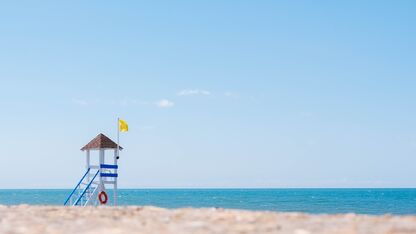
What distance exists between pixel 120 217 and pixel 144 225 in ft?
3.59

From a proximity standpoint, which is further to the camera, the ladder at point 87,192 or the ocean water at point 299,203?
the ocean water at point 299,203

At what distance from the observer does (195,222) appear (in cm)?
780

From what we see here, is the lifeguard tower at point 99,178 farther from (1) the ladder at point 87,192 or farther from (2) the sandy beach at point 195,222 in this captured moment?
(2) the sandy beach at point 195,222

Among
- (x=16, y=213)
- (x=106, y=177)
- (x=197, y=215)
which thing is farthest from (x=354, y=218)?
(x=106, y=177)

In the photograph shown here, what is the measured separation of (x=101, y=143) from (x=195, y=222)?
1950cm

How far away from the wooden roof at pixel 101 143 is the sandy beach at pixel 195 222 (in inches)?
681

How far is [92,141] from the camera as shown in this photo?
2725cm

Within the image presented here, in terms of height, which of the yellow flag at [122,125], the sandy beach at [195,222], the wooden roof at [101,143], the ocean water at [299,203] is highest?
the yellow flag at [122,125]

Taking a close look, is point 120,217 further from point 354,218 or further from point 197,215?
point 354,218

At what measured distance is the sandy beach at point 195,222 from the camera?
7.03 metres

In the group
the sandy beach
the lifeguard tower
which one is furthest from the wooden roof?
the sandy beach

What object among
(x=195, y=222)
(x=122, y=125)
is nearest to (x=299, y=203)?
(x=122, y=125)


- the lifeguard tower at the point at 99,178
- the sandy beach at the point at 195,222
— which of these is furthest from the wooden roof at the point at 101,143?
the sandy beach at the point at 195,222

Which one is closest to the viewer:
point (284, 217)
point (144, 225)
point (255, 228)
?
point (255, 228)
